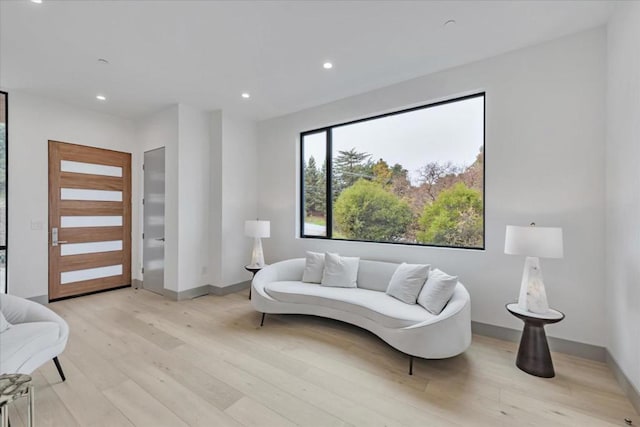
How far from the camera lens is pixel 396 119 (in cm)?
389

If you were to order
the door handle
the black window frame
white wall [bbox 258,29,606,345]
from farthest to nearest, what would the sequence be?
1. the door handle
2. the black window frame
3. white wall [bbox 258,29,606,345]

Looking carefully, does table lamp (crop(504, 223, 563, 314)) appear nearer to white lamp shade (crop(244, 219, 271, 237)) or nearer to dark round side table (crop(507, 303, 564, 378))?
dark round side table (crop(507, 303, 564, 378))

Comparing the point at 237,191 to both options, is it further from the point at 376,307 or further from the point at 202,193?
the point at 376,307

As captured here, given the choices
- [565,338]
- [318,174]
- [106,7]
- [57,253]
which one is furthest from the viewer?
[318,174]

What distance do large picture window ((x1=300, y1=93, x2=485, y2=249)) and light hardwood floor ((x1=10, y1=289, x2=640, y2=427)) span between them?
139cm

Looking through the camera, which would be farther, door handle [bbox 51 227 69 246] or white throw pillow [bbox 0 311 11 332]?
door handle [bbox 51 227 69 246]

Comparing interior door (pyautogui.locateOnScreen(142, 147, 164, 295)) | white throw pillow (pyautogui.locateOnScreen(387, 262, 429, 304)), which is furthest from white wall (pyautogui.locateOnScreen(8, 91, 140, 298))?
white throw pillow (pyautogui.locateOnScreen(387, 262, 429, 304))

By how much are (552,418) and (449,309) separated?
2.85 feet

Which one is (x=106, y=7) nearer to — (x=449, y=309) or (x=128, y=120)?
(x=128, y=120)

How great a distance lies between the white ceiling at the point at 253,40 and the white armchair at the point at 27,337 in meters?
2.41

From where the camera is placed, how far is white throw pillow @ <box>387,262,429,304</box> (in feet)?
9.62

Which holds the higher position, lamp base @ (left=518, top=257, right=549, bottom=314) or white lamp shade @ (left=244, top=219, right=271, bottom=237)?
white lamp shade @ (left=244, top=219, right=271, bottom=237)

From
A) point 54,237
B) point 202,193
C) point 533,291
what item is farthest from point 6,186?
point 533,291

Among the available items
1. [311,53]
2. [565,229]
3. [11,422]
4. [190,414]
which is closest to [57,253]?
[11,422]
